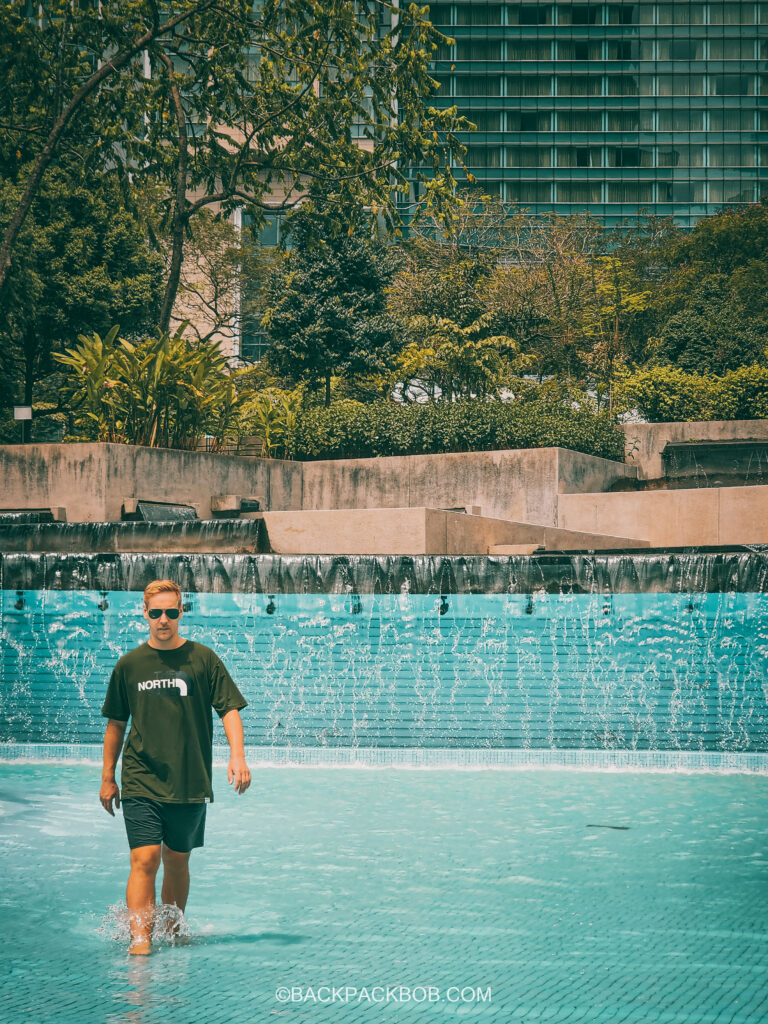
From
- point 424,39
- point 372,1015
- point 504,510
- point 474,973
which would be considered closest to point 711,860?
point 474,973

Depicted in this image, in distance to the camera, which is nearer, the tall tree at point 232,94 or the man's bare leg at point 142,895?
the man's bare leg at point 142,895

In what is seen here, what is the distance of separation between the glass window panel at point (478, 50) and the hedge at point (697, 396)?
6696cm

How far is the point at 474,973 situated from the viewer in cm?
491

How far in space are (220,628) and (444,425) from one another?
9.26m

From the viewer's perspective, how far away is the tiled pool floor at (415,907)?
454 cm

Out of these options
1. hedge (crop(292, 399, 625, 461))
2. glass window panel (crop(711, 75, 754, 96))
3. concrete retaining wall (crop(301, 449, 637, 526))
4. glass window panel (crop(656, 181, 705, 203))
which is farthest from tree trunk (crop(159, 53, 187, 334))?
glass window panel (crop(711, 75, 754, 96))

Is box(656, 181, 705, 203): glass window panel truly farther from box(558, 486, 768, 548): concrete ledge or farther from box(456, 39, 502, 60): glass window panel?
box(558, 486, 768, 548): concrete ledge

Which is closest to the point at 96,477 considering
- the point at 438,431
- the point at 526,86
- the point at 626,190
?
the point at 438,431

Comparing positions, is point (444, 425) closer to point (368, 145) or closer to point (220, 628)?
point (220, 628)

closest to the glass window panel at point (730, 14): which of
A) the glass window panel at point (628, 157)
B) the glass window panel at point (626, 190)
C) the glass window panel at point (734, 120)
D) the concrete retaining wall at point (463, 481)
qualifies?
the glass window panel at point (734, 120)

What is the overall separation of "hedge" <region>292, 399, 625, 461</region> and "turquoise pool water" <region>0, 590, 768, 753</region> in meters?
8.78

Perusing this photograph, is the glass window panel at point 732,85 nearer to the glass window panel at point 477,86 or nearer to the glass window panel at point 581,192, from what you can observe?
the glass window panel at point 581,192

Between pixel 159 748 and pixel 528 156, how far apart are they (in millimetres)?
85805

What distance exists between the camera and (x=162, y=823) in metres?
4.94
